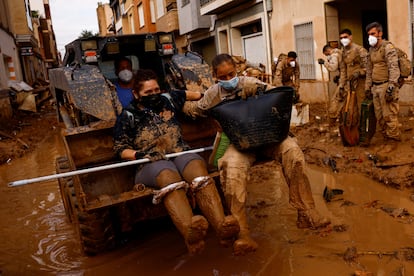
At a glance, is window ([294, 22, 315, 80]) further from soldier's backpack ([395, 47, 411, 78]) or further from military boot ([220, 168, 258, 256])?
military boot ([220, 168, 258, 256])

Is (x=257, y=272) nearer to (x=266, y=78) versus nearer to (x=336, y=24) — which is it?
(x=336, y=24)

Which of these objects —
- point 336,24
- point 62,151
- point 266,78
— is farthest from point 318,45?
point 62,151

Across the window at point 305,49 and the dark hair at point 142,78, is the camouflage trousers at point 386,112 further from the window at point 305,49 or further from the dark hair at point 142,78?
the window at point 305,49

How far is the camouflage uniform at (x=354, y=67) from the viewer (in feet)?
23.1

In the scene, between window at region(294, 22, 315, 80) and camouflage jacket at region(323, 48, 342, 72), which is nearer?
camouflage jacket at region(323, 48, 342, 72)

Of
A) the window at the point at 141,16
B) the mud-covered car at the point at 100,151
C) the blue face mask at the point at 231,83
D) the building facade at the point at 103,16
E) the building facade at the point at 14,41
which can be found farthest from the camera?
the building facade at the point at 103,16

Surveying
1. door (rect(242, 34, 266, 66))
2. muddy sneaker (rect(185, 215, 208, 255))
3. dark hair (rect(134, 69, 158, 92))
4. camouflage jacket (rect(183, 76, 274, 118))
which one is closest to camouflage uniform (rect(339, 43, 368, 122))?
camouflage jacket (rect(183, 76, 274, 118))

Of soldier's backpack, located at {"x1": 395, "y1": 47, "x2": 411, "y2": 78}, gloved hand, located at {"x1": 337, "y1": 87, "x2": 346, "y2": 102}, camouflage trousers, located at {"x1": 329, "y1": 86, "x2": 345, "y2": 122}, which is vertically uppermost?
soldier's backpack, located at {"x1": 395, "y1": 47, "x2": 411, "y2": 78}

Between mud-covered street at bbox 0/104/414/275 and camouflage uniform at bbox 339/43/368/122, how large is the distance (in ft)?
4.22

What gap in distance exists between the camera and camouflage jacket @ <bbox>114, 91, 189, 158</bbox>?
3721mm

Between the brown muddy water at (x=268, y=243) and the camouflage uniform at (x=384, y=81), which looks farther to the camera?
the camouflage uniform at (x=384, y=81)

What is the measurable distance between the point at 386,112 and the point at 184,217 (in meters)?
4.29

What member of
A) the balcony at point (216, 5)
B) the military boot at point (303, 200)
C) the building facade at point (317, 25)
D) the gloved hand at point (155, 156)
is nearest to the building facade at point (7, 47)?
the balcony at point (216, 5)

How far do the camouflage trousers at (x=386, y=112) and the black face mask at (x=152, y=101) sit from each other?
3.86 metres
